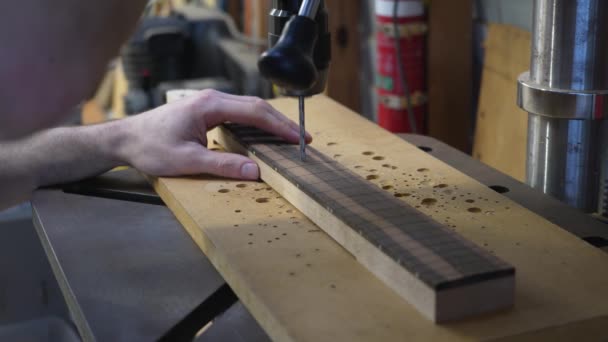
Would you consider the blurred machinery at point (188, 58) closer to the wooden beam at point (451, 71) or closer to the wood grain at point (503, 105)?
the wooden beam at point (451, 71)

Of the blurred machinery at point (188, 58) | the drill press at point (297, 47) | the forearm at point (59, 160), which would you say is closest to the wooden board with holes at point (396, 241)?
the drill press at point (297, 47)

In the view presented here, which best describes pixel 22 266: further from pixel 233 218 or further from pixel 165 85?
pixel 165 85

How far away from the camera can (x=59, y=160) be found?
1.19 metres

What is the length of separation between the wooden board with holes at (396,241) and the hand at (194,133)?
6 cm

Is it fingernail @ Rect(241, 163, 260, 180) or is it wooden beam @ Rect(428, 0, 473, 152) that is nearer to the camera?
fingernail @ Rect(241, 163, 260, 180)

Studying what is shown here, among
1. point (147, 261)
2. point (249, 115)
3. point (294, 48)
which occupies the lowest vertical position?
point (147, 261)

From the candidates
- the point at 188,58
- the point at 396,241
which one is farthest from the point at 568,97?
the point at 188,58

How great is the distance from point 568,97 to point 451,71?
3.09 feet

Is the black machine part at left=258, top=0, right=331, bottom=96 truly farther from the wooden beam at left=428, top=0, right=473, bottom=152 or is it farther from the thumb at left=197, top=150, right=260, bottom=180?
the wooden beam at left=428, top=0, right=473, bottom=152

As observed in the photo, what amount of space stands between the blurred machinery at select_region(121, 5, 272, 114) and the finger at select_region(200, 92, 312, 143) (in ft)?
3.52

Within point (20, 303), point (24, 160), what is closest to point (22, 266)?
point (20, 303)

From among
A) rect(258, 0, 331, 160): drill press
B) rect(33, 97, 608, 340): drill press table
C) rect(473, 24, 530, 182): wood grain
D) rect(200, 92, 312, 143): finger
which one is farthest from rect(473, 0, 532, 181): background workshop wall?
rect(258, 0, 331, 160): drill press

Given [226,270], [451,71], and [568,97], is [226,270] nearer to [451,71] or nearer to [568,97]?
[568,97]

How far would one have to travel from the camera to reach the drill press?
0.77m
